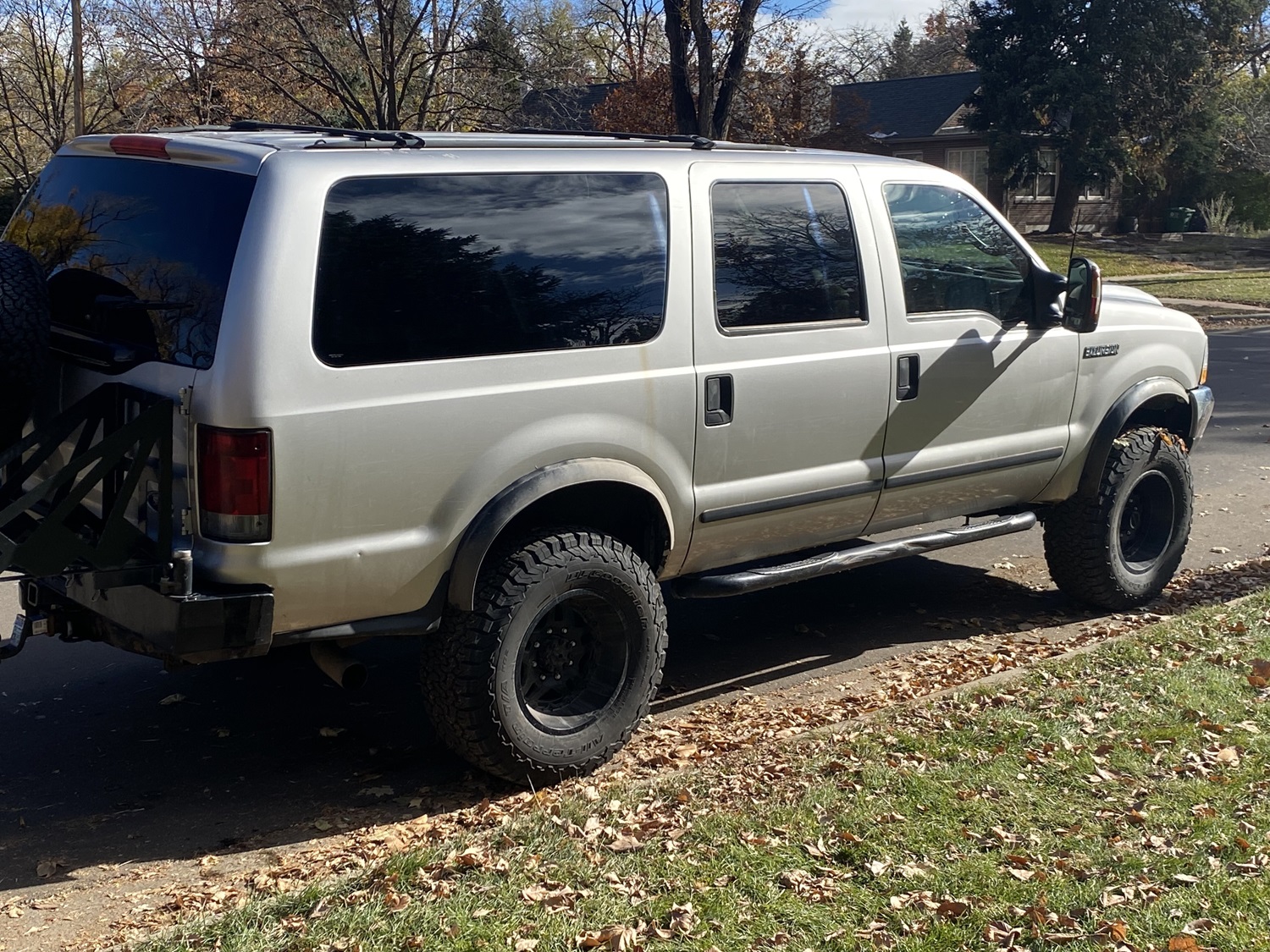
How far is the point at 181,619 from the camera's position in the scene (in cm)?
384

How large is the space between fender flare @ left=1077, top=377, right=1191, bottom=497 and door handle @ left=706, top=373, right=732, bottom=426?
2333mm

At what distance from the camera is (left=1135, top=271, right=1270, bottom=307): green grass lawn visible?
2652 centimetres

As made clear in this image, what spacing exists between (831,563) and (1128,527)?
7.22ft

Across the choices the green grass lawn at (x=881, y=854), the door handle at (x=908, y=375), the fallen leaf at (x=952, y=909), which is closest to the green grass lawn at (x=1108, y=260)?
the door handle at (x=908, y=375)

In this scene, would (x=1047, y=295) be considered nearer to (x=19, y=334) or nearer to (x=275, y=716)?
(x=275, y=716)

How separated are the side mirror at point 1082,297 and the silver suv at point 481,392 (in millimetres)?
52

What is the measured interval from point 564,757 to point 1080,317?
127 inches

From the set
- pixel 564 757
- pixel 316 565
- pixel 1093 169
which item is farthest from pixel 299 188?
pixel 1093 169

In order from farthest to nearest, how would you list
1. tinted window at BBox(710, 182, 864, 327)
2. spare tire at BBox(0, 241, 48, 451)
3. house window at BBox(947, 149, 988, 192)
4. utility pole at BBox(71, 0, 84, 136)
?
1. house window at BBox(947, 149, 988, 192)
2. utility pole at BBox(71, 0, 84, 136)
3. tinted window at BBox(710, 182, 864, 327)
4. spare tire at BBox(0, 241, 48, 451)

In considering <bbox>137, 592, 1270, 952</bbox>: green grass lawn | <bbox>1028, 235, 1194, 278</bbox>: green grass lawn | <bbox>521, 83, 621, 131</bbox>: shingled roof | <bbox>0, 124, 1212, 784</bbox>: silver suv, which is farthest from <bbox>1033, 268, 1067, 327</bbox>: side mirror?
<bbox>1028, 235, 1194, 278</bbox>: green grass lawn

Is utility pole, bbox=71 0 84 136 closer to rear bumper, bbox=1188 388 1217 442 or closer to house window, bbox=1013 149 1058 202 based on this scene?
rear bumper, bbox=1188 388 1217 442

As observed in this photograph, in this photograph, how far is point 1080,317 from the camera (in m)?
6.09

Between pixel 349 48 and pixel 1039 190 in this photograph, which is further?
pixel 1039 190

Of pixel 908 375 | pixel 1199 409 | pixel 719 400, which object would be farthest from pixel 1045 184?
pixel 719 400
